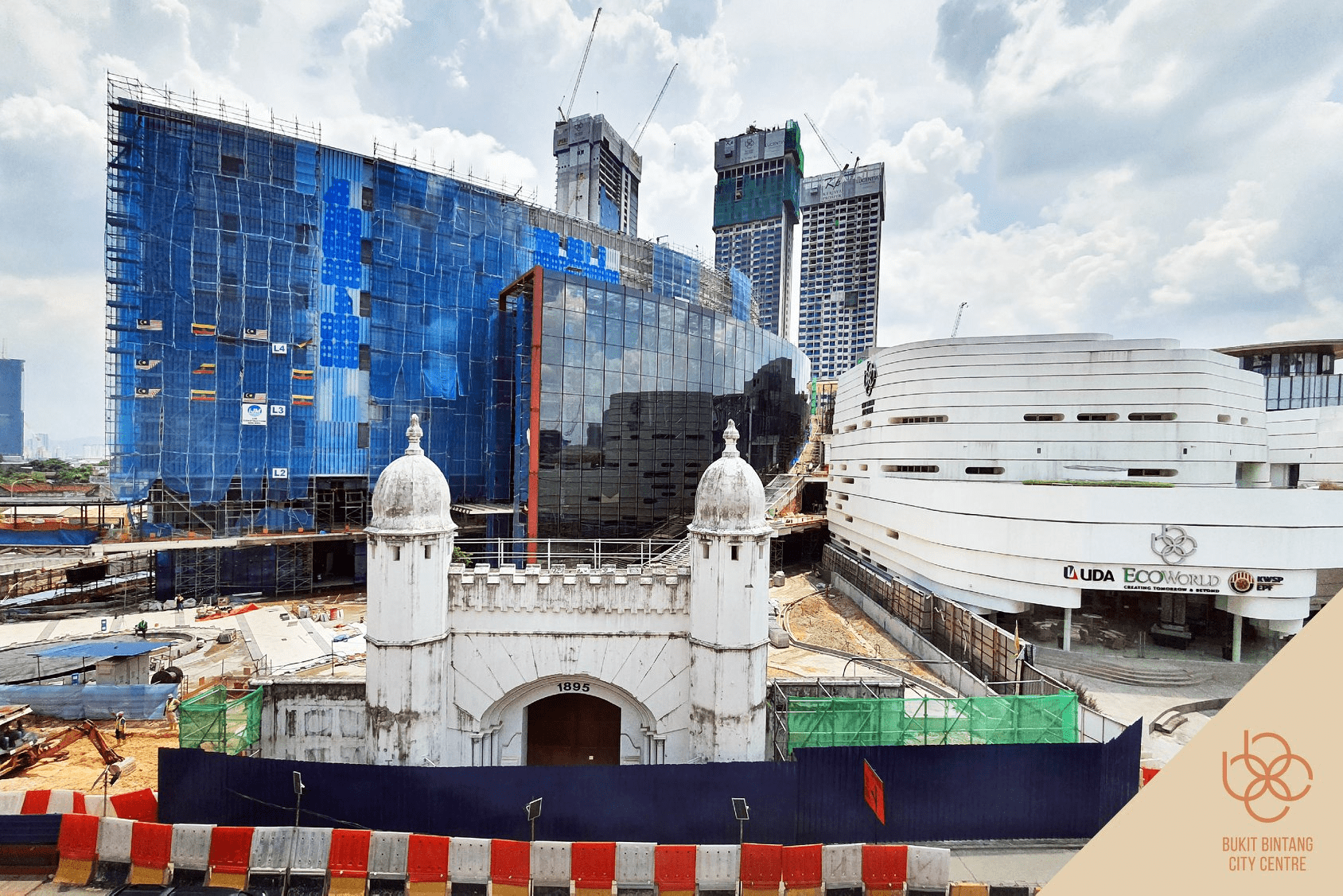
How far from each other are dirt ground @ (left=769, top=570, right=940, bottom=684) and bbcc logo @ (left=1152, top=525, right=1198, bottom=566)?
535 inches

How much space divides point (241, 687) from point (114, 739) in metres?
6.04

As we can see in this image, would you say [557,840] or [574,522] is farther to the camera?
[574,522]

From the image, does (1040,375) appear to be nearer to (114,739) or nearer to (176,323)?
(114,739)

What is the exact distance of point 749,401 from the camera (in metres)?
49.5

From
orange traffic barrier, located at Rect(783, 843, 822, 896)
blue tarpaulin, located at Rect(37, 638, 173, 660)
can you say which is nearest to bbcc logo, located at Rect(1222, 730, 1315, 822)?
orange traffic barrier, located at Rect(783, 843, 822, 896)

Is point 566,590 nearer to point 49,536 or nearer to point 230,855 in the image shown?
point 230,855

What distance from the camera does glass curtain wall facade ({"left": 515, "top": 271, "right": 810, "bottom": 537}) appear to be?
123ft

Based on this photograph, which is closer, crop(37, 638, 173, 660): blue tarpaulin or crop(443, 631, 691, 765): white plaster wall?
crop(443, 631, 691, 765): white plaster wall

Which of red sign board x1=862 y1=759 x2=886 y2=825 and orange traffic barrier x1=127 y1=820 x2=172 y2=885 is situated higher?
red sign board x1=862 y1=759 x2=886 y2=825

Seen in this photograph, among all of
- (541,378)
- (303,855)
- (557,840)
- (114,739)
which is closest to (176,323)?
(541,378)

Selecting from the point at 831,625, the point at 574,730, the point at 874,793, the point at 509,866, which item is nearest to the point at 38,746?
the point at 509,866

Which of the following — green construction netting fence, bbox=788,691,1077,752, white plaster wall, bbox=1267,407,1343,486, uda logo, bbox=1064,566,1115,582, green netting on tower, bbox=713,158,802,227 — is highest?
green netting on tower, bbox=713,158,802,227

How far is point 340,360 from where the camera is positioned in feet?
133

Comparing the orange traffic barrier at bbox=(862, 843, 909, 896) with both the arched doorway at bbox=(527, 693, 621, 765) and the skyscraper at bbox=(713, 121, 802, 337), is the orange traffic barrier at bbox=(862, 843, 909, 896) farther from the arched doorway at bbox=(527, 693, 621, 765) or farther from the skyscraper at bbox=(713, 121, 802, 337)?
the skyscraper at bbox=(713, 121, 802, 337)
